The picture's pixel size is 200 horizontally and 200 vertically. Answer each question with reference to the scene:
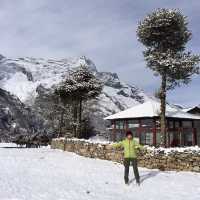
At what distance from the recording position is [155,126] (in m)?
35.6

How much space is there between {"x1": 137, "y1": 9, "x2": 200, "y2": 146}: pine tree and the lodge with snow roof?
6.68 m

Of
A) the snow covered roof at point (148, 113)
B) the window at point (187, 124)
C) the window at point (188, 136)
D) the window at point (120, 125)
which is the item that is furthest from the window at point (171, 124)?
the window at point (120, 125)

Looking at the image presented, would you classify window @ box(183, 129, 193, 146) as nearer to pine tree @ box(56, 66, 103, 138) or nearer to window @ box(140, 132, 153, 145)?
window @ box(140, 132, 153, 145)

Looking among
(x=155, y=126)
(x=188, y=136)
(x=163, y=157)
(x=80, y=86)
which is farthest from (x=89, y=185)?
(x=188, y=136)

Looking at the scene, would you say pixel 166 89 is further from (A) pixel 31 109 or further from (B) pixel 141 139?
(A) pixel 31 109

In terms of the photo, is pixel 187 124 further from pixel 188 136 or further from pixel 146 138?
pixel 146 138

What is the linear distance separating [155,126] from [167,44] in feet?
30.4

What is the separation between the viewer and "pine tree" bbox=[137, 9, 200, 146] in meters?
28.0

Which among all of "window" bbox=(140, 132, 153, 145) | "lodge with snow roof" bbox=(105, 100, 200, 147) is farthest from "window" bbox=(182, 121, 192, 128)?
"window" bbox=(140, 132, 153, 145)

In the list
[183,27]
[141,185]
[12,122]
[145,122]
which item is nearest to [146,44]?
[183,27]

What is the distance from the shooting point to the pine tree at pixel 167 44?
91.9 ft

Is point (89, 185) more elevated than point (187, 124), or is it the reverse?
point (187, 124)

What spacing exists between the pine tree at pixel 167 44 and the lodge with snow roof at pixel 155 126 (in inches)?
263

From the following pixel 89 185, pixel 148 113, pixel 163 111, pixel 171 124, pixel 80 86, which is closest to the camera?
pixel 89 185
